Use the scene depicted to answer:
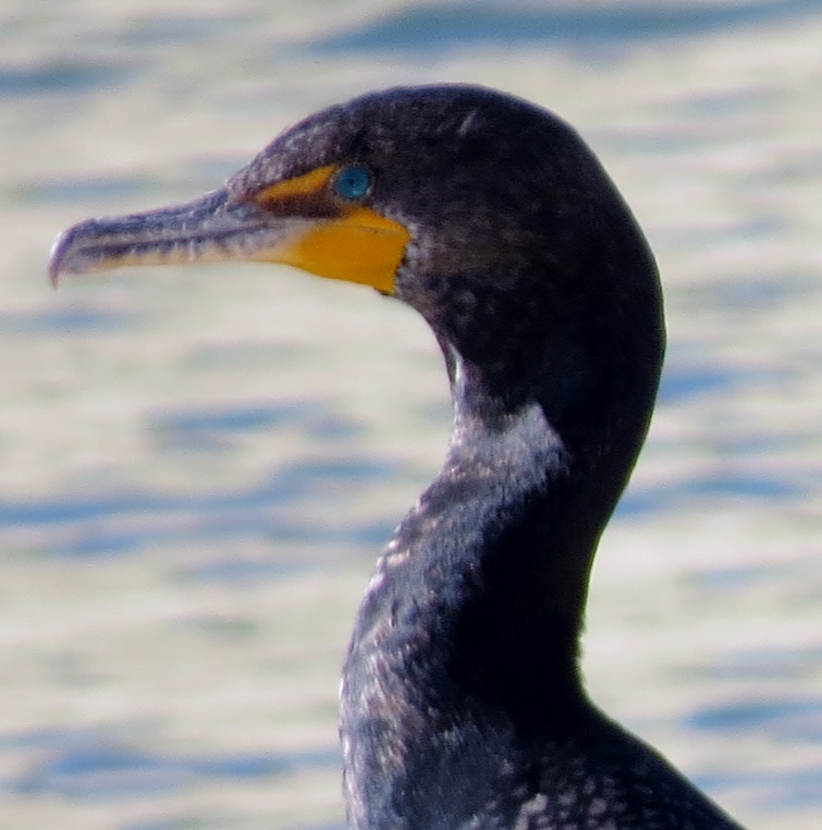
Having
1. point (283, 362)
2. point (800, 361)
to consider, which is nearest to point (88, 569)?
point (283, 362)

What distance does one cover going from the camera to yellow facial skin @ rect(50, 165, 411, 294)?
4637 mm

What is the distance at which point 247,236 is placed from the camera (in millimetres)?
4770

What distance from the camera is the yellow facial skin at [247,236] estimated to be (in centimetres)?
464

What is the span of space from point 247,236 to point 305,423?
4452 millimetres

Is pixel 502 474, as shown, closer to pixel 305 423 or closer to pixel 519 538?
pixel 519 538

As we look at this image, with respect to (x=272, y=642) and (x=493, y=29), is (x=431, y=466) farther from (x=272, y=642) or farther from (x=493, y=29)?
(x=493, y=29)

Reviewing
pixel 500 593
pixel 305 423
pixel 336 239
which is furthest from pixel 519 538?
pixel 305 423

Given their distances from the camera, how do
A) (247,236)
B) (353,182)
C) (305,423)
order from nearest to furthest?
(353,182) < (247,236) < (305,423)

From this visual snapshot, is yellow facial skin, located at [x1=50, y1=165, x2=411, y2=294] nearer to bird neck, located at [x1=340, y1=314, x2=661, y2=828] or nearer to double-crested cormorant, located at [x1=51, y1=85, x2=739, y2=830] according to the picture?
double-crested cormorant, located at [x1=51, y1=85, x2=739, y2=830]

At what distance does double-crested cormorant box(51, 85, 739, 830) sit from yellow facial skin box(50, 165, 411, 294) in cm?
6

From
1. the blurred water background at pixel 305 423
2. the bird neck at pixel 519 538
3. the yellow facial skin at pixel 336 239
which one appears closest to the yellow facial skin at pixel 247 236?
the yellow facial skin at pixel 336 239

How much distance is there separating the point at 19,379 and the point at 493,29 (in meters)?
3.27

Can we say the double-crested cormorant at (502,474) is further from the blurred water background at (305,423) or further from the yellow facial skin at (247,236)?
the blurred water background at (305,423)

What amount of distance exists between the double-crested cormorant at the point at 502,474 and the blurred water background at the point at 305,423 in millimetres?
3047
